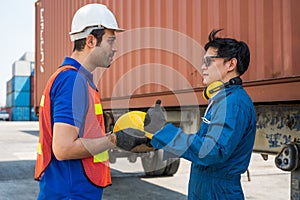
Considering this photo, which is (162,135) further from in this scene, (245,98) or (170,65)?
(170,65)

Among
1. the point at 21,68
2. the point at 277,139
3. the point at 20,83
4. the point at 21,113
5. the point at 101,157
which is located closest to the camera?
the point at 101,157

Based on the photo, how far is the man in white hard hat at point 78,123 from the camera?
188cm

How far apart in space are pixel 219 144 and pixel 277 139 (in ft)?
4.32

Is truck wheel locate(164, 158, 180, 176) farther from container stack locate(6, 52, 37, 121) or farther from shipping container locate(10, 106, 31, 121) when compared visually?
shipping container locate(10, 106, 31, 121)

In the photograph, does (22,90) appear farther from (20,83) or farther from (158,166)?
(158,166)

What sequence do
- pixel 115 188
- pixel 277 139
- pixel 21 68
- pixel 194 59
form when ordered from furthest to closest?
pixel 21 68, pixel 115 188, pixel 194 59, pixel 277 139

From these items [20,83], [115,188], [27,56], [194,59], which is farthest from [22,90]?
[194,59]

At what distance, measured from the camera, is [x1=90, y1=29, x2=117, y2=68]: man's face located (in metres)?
2.07

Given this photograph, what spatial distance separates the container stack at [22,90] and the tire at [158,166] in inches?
1582

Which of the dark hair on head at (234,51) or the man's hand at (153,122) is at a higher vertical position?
the dark hair on head at (234,51)

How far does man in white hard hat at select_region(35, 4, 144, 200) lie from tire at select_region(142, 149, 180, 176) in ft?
21.2

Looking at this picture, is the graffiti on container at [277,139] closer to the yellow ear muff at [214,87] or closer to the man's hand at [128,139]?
the yellow ear muff at [214,87]

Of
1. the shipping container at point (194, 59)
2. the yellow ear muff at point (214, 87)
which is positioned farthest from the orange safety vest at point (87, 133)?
the shipping container at point (194, 59)

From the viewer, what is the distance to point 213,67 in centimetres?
220
